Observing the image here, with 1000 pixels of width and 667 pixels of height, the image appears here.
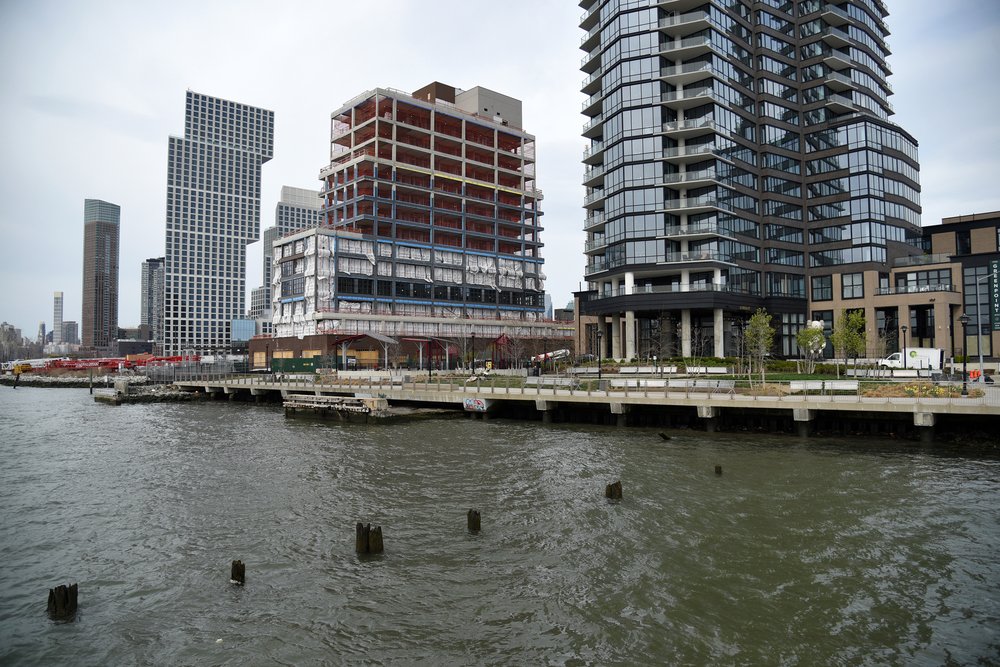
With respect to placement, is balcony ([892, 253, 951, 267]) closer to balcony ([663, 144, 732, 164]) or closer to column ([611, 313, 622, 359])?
balcony ([663, 144, 732, 164])

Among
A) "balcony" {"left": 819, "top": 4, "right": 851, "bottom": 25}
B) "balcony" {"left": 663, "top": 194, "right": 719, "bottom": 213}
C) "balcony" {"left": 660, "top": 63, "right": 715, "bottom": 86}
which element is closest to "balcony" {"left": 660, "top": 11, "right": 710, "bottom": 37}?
"balcony" {"left": 660, "top": 63, "right": 715, "bottom": 86}

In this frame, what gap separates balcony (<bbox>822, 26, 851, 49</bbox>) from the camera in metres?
84.3

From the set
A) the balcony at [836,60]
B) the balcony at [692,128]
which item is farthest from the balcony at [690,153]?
the balcony at [836,60]

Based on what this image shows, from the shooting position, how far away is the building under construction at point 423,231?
97.7 m

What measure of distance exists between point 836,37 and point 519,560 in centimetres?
9587

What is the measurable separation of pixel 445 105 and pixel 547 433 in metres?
90.1

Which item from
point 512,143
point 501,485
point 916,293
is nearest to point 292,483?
point 501,485

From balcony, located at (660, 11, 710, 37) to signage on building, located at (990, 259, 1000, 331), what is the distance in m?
43.8

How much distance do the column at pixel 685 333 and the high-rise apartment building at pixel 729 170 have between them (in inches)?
7.4

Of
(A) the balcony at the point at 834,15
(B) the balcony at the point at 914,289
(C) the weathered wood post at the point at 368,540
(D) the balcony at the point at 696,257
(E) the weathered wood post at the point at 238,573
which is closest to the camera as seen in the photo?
(E) the weathered wood post at the point at 238,573

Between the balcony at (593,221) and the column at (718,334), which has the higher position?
the balcony at (593,221)

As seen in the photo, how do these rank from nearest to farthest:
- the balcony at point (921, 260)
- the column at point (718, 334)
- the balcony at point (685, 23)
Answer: the column at point (718, 334) → the balcony at point (685, 23) → the balcony at point (921, 260)

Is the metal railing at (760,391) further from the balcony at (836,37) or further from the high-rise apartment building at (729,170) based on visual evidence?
the balcony at (836,37)

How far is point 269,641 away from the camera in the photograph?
11648 mm
